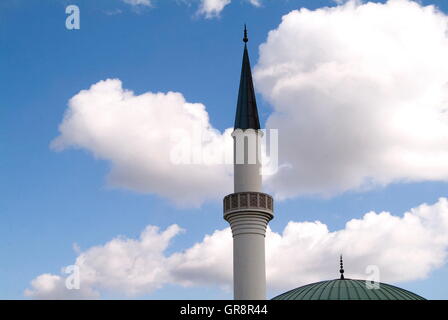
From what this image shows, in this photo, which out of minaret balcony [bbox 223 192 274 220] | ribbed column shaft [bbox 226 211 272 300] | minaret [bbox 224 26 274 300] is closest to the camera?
ribbed column shaft [bbox 226 211 272 300]

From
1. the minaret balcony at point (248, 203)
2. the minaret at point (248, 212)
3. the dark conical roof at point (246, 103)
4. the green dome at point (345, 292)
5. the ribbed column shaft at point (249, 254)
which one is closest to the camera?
the ribbed column shaft at point (249, 254)

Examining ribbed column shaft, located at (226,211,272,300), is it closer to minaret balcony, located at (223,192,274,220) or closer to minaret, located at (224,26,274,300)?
minaret, located at (224,26,274,300)

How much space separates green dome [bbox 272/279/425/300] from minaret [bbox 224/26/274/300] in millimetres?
5652

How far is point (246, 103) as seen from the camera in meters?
35.1

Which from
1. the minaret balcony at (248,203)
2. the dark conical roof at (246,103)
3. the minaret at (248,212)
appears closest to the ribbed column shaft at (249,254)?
the minaret at (248,212)

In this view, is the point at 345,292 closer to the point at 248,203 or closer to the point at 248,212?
the point at 248,212

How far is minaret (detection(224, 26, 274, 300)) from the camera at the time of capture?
105 ft

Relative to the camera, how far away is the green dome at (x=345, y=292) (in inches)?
1426

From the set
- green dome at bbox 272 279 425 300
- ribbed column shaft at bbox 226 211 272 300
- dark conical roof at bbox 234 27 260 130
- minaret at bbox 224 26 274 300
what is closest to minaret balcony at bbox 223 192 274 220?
minaret at bbox 224 26 274 300

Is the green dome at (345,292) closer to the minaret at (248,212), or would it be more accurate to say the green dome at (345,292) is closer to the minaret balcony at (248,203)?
the minaret at (248,212)

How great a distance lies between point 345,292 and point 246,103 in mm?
11424
